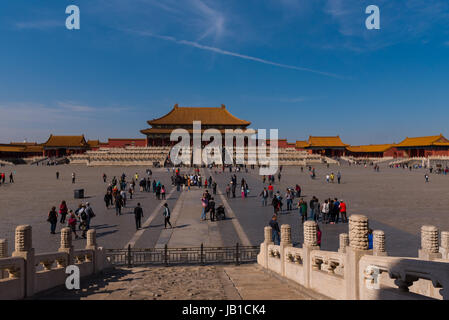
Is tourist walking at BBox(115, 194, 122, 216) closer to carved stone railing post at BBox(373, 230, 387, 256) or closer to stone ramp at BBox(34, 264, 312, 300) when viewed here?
stone ramp at BBox(34, 264, 312, 300)

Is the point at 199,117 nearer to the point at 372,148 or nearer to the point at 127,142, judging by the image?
the point at 127,142

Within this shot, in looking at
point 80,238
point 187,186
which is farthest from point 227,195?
point 80,238

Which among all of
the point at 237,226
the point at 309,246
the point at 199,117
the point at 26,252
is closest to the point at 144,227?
the point at 237,226

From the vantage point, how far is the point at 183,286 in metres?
6.88

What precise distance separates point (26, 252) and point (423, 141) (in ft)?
275

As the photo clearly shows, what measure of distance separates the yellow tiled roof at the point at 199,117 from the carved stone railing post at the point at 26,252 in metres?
74.9

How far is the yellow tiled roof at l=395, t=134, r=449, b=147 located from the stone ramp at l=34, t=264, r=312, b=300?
75.5 meters

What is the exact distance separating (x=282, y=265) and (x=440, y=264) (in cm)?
486

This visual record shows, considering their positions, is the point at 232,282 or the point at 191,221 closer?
the point at 232,282

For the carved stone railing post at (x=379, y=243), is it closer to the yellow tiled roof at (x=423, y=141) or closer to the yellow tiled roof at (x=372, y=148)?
the yellow tiled roof at (x=423, y=141)

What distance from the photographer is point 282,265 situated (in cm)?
791

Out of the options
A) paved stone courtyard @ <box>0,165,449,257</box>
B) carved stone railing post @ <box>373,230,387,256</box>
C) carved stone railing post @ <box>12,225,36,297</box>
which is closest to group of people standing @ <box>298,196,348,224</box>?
paved stone courtyard @ <box>0,165,449,257</box>

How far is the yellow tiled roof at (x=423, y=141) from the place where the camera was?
222 ft
